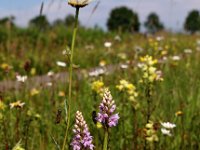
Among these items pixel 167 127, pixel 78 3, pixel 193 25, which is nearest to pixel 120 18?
pixel 193 25

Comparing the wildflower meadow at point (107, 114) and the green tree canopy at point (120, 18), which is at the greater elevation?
the green tree canopy at point (120, 18)

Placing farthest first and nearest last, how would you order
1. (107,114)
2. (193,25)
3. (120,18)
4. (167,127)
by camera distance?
(120,18), (193,25), (167,127), (107,114)

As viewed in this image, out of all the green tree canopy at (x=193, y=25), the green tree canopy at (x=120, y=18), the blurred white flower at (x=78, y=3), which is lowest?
the blurred white flower at (x=78, y=3)

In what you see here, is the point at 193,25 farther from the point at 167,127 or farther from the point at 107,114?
the point at 107,114

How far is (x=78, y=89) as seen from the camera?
5.87m

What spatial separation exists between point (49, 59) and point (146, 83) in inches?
302

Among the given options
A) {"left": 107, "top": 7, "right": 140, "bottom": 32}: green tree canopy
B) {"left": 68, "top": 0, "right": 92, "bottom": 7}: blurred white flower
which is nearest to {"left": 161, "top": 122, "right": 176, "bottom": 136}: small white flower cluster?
{"left": 68, "top": 0, "right": 92, "bottom": 7}: blurred white flower

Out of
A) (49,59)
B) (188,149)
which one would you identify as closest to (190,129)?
(188,149)

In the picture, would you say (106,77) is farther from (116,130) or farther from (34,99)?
(116,130)

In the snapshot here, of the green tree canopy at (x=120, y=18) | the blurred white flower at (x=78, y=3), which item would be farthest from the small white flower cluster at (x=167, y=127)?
the green tree canopy at (x=120, y=18)

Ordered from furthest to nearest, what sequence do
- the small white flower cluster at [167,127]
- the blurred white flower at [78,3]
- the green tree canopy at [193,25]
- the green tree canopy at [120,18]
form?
the green tree canopy at [120,18] → the green tree canopy at [193,25] → the small white flower cluster at [167,127] → the blurred white flower at [78,3]

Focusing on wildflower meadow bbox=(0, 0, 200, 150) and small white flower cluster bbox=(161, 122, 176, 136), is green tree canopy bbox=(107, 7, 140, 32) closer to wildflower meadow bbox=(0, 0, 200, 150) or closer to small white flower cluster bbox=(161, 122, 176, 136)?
wildflower meadow bbox=(0, 0, 200, 150)

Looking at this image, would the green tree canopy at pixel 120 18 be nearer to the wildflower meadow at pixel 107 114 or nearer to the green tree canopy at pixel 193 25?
the green tree canopy at pixel 193 25

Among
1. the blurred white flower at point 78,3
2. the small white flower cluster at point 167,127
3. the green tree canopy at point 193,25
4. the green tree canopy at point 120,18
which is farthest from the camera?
the green tree canopy at point 120,18
